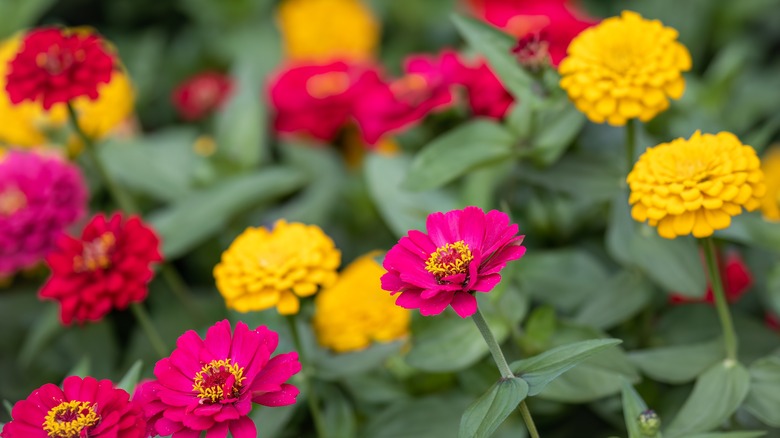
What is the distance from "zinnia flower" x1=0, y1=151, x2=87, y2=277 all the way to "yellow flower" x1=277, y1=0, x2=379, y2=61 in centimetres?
53

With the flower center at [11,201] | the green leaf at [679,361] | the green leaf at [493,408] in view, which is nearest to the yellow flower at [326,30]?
the flower center at [11,201]

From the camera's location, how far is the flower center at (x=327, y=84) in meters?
1.19

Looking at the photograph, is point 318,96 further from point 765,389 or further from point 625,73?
point 765,389

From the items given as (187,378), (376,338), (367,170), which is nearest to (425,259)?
(187,378)

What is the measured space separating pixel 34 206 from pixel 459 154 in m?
0.45

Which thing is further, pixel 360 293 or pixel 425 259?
pixel 360 293

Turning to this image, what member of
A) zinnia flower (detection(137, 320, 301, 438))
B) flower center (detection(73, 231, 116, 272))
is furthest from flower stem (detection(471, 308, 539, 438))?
flower center (detection(73, 231, 116, 272))

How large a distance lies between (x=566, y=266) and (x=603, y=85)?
24 centimetres

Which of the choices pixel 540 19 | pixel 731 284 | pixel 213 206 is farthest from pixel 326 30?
pixel 731 284

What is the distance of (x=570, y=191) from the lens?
891 millimetres

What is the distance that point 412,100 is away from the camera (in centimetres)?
102

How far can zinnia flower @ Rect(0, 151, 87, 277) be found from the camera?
93cm

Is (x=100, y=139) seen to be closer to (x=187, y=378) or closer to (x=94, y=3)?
(x=94, y=3)

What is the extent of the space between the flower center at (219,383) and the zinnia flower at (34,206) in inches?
16.4
